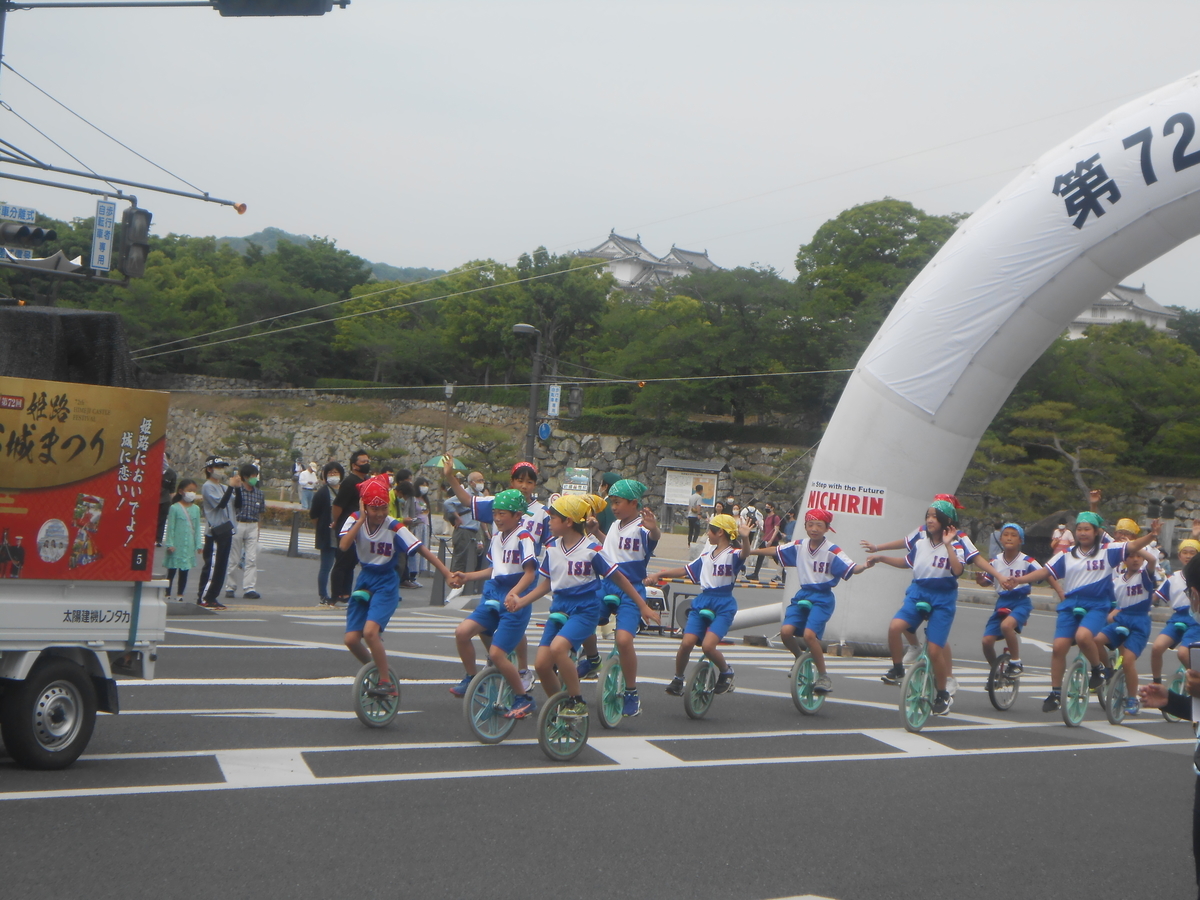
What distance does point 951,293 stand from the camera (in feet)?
49.9

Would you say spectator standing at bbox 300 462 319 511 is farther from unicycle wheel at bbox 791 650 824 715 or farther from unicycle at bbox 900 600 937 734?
unicycle at bbox 900 600 937 734

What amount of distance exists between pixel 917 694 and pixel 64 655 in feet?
21.8

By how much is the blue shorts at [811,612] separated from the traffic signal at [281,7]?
6.94 metres

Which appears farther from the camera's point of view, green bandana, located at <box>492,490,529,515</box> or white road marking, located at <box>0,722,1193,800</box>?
green bandana, located at <box>492,490,529,515</box>

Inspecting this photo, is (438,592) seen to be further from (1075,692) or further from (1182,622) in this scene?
(1182,622)

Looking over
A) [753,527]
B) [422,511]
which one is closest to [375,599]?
[422,511]

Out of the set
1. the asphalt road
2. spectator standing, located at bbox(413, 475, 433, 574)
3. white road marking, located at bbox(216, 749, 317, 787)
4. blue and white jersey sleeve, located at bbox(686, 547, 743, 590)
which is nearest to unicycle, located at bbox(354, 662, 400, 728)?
the asphalt road

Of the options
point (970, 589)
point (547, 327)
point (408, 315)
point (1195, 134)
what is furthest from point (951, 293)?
point (408, 315)

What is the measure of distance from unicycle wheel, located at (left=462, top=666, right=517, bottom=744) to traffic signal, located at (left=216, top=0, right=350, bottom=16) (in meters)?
6.39

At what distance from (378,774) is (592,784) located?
1.29 metres

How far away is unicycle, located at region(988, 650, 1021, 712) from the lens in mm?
10992

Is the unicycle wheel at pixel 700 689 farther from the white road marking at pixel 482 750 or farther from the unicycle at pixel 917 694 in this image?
the unicycle at pixel 917 694

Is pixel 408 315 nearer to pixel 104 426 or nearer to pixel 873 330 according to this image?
pixel 873 330

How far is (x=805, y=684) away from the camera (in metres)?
10.1
